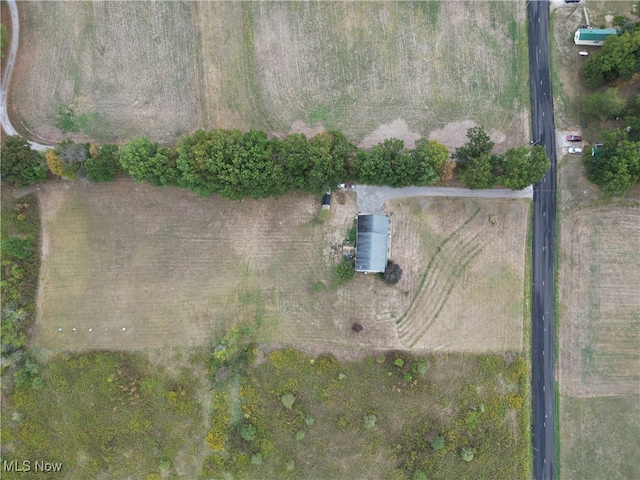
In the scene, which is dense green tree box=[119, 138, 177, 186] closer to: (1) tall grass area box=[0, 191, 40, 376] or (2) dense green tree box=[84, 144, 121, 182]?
(2) dense green tree box=[84, 144, 121, 182]

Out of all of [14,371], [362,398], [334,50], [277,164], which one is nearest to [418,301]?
[362,398]

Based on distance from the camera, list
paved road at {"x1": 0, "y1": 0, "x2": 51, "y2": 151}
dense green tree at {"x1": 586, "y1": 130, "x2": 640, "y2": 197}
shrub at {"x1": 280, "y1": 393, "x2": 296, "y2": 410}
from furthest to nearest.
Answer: paved road at {"x1": 0, "y1": 0, "x2": 51, "y2": 151}, shrub at {"x1": 280, "y1": 393, "x2": 296, "y2": 410}, dense green tree at {"x1": 586, "y1": 130, "x2": 640, "y2": 197}

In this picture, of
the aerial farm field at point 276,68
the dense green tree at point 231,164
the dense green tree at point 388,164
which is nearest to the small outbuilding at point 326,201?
the dense green tree at point 388,164

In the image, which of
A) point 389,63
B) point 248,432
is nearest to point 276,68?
point 389,63

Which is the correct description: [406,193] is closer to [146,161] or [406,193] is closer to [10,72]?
[146,161]

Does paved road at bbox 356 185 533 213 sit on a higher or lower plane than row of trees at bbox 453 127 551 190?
lower

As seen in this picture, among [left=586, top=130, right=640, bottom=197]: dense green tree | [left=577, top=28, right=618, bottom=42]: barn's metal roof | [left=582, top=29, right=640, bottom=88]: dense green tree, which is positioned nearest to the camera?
[left=586, top=130, right=640, bottom=197]: dense green tree

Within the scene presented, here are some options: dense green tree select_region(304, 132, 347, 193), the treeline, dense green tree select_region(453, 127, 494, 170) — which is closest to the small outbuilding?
the treeline
